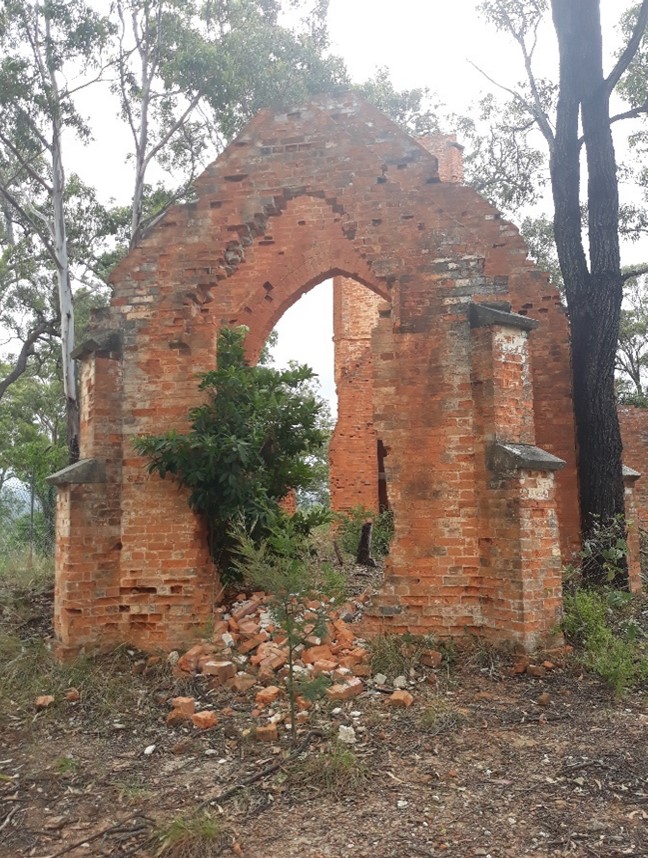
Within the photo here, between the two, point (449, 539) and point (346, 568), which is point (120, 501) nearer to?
point (449, 539)

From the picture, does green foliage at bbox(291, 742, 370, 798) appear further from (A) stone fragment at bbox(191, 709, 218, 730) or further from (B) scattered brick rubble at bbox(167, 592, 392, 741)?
(A) stone fragment at bbox(191, 709, 218, 730)

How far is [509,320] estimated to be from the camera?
6758 mm

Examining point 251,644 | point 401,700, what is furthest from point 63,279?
point 401,700

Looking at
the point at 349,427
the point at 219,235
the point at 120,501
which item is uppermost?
the point at 219,235

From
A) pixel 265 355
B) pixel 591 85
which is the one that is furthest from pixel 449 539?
pixel 265 355

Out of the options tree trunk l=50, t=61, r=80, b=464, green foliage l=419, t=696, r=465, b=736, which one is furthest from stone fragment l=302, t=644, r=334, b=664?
tree trunk l=50, t=61, r=80, b=464

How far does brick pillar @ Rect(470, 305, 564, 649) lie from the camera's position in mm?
6340

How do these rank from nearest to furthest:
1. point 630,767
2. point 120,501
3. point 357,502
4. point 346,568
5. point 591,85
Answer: point 630,767, point 120,501, point 591,85, point 346,568, point 357,502

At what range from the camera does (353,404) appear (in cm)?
1614

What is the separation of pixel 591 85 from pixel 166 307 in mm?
7006

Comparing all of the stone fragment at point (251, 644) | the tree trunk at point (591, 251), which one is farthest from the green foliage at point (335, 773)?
the tree trunk at point (591, 251)

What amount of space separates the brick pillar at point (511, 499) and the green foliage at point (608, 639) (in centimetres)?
42

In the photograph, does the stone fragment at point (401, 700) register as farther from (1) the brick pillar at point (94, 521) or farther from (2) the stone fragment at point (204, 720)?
(1) the brick pillar at point (94, 521)

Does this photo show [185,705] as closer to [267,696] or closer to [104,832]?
[267,696]
